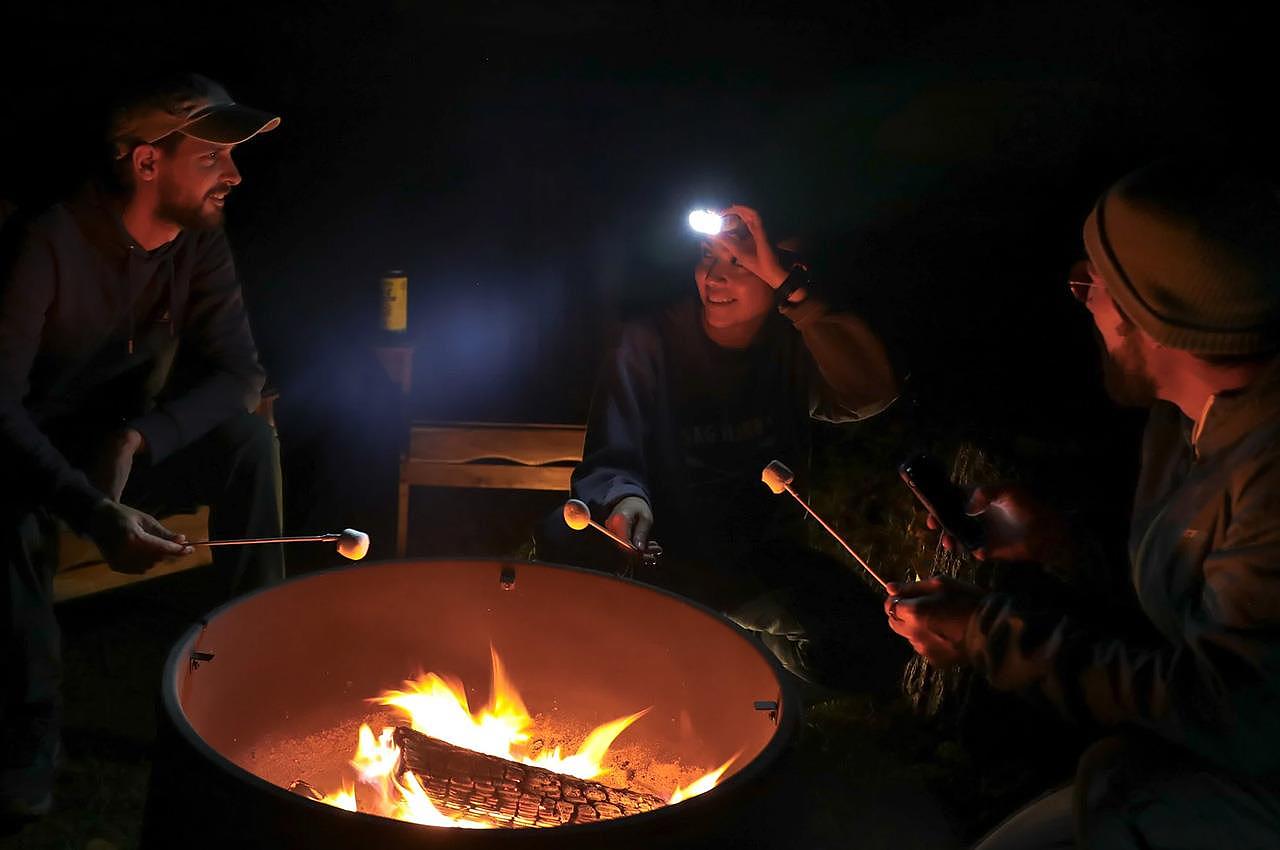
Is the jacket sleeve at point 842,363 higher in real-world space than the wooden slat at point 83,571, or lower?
higher

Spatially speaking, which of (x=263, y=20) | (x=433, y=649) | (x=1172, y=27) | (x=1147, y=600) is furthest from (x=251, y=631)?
(x=1172, y=27)

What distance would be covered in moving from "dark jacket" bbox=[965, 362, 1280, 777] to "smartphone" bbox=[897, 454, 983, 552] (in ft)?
1.31

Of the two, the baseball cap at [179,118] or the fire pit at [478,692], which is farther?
the baseball cap at [179,118]

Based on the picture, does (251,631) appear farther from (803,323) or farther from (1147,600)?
(1147,600)

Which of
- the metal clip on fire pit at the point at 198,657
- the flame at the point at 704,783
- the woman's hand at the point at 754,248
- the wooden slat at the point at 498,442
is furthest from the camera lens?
the wooden slat at the point at 498,442

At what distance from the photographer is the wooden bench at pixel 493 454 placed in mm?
4840

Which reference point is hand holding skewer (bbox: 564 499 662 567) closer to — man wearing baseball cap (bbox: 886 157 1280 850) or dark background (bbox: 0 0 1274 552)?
man wearing baseball cap (bbox: 886 157 1280 850)

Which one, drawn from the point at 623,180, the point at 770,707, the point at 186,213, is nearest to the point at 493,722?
the point at 770,707

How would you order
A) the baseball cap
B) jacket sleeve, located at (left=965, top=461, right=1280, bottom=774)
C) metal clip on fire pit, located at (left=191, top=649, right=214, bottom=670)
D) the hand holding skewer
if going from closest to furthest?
jacket sleeve, located at (left=965, top=461, right=1280, bottom=774) < metal clip on fire pit, located at (left=191, top=649, right=214, bottom=670) < the hand holding skewer < the baseball cap

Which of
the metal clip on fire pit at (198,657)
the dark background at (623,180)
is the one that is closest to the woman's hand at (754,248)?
the dark background at (623,180)

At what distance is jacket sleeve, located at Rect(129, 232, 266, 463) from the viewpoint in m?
3.89

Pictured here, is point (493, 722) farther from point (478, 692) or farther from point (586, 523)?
point (586, 523)

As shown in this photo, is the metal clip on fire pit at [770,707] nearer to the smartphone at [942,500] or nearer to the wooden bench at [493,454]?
the smartphone at [942,500]

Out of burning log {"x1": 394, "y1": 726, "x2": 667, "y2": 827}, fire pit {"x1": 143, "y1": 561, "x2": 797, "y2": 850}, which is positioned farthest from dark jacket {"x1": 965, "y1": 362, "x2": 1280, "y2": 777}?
burning log {"x1": 394, "y1": 726, "x2": 667, "y2": 827}
